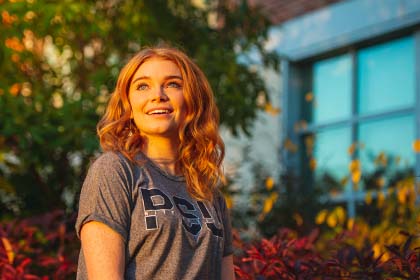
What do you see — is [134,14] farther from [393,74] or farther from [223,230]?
[223,230]

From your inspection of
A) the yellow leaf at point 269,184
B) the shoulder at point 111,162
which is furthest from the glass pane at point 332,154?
the shoulder at point 111,162

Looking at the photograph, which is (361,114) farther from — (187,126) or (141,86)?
(141,86)

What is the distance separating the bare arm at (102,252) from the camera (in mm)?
2627

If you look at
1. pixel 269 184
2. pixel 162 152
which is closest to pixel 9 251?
pixel 162 152

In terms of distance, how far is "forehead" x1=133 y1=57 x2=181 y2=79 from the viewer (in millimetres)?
2967

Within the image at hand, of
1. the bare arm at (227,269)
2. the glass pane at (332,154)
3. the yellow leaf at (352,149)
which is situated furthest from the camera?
the glass pane at (332,154)

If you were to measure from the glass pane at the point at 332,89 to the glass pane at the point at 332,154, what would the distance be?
0.15 meters

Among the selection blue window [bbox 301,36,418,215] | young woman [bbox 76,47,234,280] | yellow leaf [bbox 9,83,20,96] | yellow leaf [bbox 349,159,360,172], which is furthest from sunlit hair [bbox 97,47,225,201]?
blue window [bbox 301,36,418,215]

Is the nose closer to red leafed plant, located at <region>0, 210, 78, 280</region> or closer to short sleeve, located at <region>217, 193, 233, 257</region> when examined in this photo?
short sleeve, located at <region>217, 193, 233, 257</region>

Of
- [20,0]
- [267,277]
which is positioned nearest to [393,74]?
[20,0]

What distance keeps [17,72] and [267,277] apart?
12.2 feet

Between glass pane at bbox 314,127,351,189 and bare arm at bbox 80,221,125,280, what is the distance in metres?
5.11

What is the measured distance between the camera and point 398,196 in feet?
21.0

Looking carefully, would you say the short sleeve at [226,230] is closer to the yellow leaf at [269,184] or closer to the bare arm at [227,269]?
the bare arm at [227,269]
